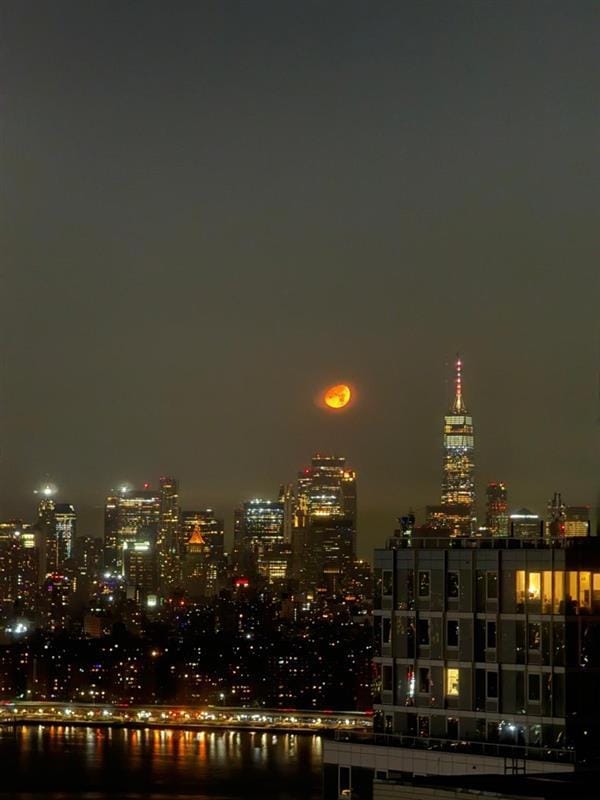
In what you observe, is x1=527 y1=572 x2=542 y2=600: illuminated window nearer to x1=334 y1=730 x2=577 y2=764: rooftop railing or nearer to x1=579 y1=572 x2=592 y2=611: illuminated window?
x1=579 y1=572 x2=592 y2=611: illuminated window

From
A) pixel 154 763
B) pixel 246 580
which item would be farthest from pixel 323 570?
pixel 154 763

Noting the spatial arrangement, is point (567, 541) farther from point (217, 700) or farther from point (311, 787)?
point (217, 700)

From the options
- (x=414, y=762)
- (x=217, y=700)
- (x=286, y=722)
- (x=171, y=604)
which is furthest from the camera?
(x=171, y=604)

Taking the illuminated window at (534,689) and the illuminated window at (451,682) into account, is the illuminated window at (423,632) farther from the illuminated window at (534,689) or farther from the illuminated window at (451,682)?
the illuminated window at (534,689)

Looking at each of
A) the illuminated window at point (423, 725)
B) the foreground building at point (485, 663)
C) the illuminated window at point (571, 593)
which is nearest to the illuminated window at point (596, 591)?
the foreground building at point (485, 663)

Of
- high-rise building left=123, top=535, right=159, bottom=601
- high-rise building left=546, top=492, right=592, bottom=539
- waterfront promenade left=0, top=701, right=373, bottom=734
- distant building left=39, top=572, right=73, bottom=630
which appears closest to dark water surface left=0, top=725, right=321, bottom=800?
waterfront promenade left=0, top=701, right=373, bottom=734

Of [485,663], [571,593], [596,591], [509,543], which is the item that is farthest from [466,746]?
[509,543]
